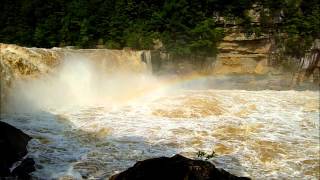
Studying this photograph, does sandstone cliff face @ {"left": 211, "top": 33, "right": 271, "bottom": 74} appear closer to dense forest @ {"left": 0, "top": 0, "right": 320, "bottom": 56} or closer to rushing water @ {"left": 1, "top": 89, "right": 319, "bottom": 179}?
dense forest @ {"left": 0, "top": 0, "right": 320, "bottom": 56}

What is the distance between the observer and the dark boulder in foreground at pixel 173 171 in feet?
19.2

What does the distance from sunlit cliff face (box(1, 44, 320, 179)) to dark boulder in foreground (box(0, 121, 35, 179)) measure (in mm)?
598

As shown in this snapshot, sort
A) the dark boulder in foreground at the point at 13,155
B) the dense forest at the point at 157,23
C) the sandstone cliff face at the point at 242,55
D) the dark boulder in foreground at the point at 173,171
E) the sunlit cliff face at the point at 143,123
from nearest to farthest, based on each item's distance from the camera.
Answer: the dark boulder in foreground at the point at 173,171
the dark boulder in foreground at the point at 13,155
the sunlit cliff face at the point at 143,123
the sandstone cliff face at the point at 242,55
the dense forest at the point at 157,23

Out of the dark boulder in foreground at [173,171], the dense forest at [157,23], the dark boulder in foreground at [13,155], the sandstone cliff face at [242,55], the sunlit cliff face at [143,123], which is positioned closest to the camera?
the dark boulder in foreground at [173,171]

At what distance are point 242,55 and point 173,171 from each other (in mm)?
20084

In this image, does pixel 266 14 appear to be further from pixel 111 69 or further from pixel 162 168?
pixel 162 168

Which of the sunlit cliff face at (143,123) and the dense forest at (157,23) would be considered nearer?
the sunlit cliff face at (143,123)

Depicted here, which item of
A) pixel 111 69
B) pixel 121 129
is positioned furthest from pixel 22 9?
pixel 121 129

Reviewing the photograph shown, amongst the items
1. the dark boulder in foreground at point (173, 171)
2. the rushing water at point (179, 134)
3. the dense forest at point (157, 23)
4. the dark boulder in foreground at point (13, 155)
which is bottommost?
the rushing water at point (179, 134)

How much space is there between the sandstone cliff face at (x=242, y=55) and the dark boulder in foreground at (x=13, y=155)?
55.0 ft

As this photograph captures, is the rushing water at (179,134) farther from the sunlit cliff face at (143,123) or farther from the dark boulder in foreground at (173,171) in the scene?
the dark boulder in foreground at (173,171)

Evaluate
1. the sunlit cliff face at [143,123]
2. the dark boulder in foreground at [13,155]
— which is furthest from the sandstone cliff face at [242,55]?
the dark boulder in foreground at [13,155]

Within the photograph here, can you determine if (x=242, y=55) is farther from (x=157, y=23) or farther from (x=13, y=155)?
(x=13, y=155)

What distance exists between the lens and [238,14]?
26859mm
